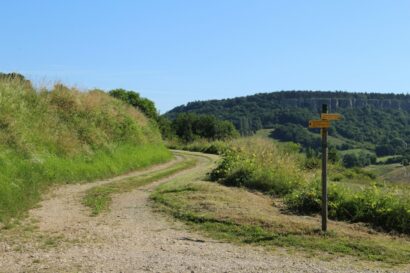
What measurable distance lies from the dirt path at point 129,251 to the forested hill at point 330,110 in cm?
6126

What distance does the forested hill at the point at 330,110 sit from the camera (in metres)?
86.6

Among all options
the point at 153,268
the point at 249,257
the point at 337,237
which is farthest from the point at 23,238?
the point at 337,237

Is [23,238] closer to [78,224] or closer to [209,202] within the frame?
[78,224]

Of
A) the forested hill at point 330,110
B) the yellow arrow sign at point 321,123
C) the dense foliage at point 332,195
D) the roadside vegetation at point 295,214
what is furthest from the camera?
the forested hill at point 330,110

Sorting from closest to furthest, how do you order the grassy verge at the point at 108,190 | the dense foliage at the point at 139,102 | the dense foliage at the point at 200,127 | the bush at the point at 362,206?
the bush at the point at 362,206
the grassy verge at the point at 108,190
the dense foliage at the point at 139,102
the dense foliage at the point at 200,127

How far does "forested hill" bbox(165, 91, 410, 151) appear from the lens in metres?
86.6

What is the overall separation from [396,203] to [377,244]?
8.64ft

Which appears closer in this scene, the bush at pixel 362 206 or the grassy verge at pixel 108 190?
the bush at pixel 362 206

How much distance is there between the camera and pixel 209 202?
1255 cm

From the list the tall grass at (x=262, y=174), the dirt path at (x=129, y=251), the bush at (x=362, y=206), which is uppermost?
the tall grass at (x=262, y=174)

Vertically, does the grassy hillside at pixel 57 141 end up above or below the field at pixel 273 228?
above

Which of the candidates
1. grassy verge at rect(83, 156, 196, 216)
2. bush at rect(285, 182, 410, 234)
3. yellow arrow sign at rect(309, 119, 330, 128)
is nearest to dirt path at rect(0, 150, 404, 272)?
grassy verge at rect(83, 156, 196, 216)

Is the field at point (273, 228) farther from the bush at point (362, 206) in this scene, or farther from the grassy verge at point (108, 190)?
the grassy verge at point (108, 190)

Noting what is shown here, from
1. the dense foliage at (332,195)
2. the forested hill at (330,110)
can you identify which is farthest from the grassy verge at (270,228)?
the forested hill at (330,110)
